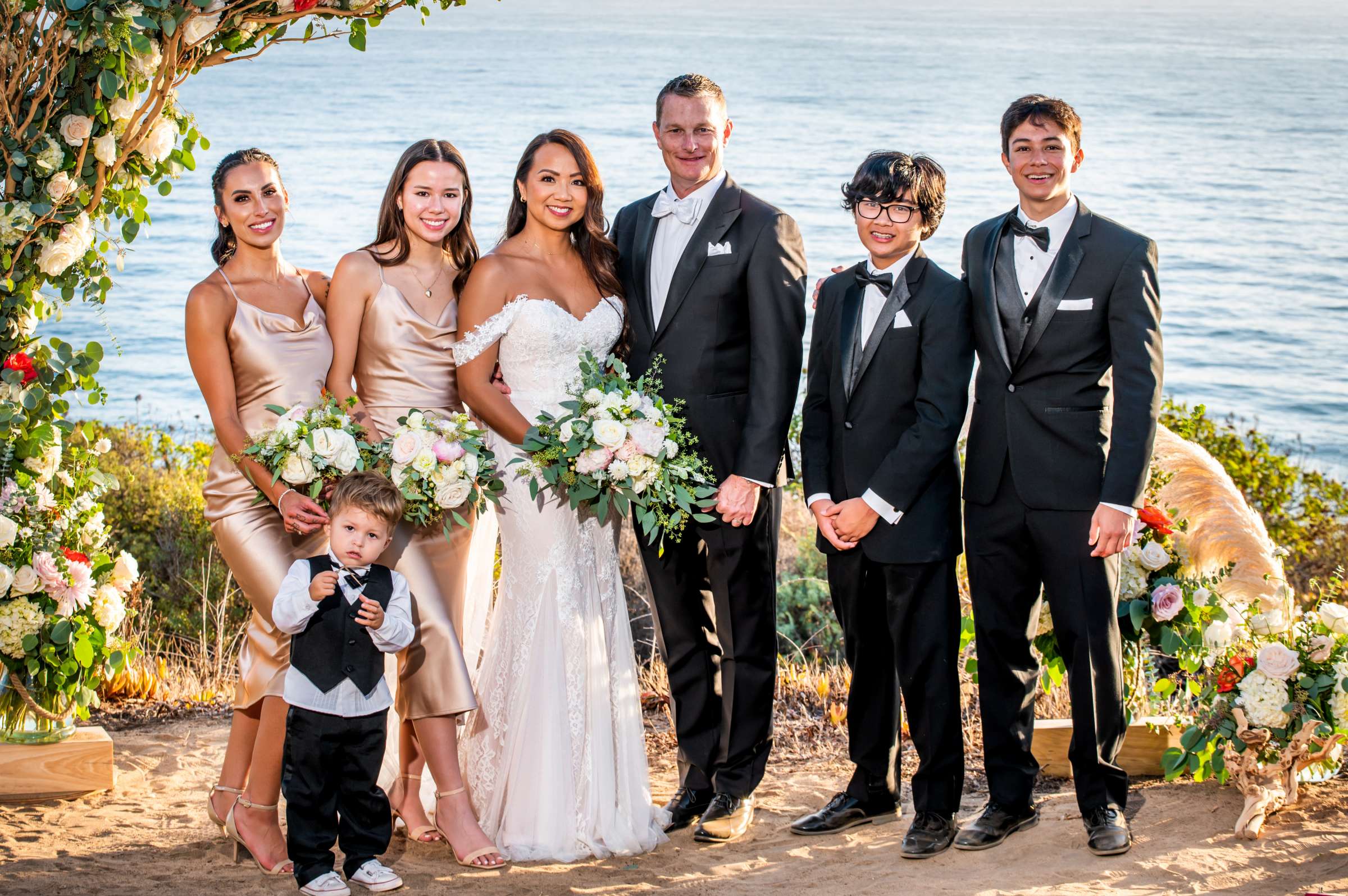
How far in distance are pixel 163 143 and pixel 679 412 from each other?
208 cm

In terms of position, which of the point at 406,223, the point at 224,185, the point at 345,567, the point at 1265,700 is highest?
the point at 224,185

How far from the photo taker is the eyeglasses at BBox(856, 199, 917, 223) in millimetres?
4191

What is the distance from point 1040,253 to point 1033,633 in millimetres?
1292

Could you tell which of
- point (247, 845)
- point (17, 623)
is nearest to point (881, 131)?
point (17, 623)

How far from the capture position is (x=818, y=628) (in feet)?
29.1

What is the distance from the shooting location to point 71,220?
446 cm

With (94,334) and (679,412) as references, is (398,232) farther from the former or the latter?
(94,334)

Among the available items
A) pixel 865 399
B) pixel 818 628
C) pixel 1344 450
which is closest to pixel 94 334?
pixel 818 628

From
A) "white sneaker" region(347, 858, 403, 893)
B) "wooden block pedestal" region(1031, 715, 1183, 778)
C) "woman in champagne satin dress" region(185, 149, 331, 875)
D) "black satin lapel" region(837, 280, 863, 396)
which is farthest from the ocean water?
"wooden block pedestal" region(1031, 715, 1183, 778)

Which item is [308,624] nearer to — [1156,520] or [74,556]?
[74,556]

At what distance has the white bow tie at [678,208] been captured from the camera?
4496 mm

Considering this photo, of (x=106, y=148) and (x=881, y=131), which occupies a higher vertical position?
(x=881, y=131)

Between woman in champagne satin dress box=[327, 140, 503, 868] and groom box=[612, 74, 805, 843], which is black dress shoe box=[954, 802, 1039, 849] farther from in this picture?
woman in champagne satin dress box=[327, 140, 503, 868]

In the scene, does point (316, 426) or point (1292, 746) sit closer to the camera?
point (316, 426)
